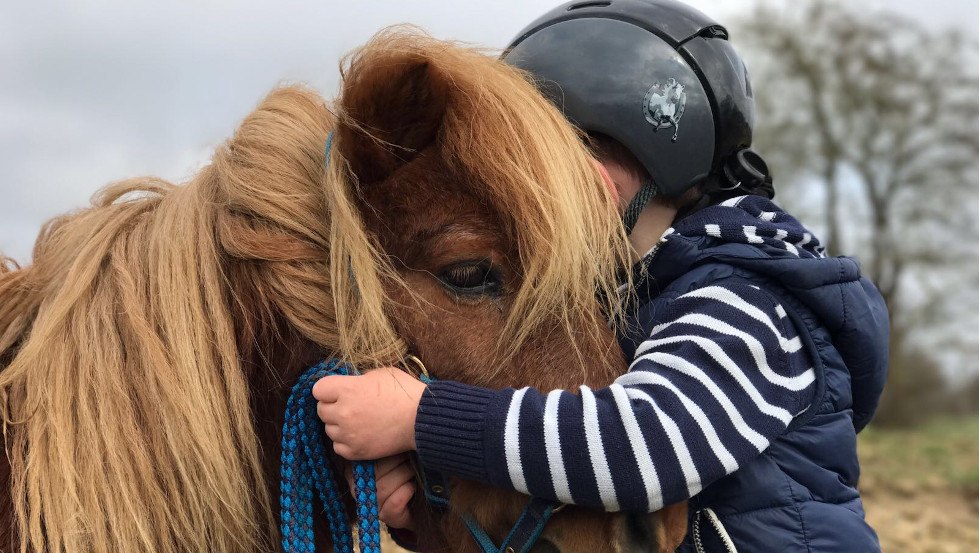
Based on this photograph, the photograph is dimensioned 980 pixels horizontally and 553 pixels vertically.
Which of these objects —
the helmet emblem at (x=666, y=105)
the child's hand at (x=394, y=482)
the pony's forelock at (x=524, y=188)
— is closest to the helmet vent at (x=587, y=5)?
the helmet emblem at (x=666, y=105)

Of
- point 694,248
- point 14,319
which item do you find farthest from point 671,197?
point 14,319

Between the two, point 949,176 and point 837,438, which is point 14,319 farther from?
point 949,176

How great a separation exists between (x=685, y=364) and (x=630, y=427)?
0.18 m

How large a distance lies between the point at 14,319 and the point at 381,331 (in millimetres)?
804

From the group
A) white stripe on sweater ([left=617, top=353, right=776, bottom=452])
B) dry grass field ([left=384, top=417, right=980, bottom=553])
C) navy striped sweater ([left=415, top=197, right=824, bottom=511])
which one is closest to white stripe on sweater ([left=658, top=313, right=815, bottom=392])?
navy striped sweater ([left=415, top=197, right=824, bottom=511])

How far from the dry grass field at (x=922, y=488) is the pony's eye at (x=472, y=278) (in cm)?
429

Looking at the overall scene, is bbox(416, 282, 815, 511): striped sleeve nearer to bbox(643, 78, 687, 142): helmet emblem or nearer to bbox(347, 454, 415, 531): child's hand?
bbox(347, 454, 415, 531): child's hand

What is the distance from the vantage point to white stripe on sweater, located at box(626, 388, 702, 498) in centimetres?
140

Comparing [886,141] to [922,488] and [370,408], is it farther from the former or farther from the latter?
[370,408]

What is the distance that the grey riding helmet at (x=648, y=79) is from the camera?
1890 mm

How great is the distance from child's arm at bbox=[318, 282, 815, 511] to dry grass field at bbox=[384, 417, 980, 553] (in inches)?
167

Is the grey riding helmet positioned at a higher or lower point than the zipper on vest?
higher

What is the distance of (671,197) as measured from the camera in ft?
6.63

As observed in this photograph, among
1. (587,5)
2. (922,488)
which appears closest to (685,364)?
(587,5)
